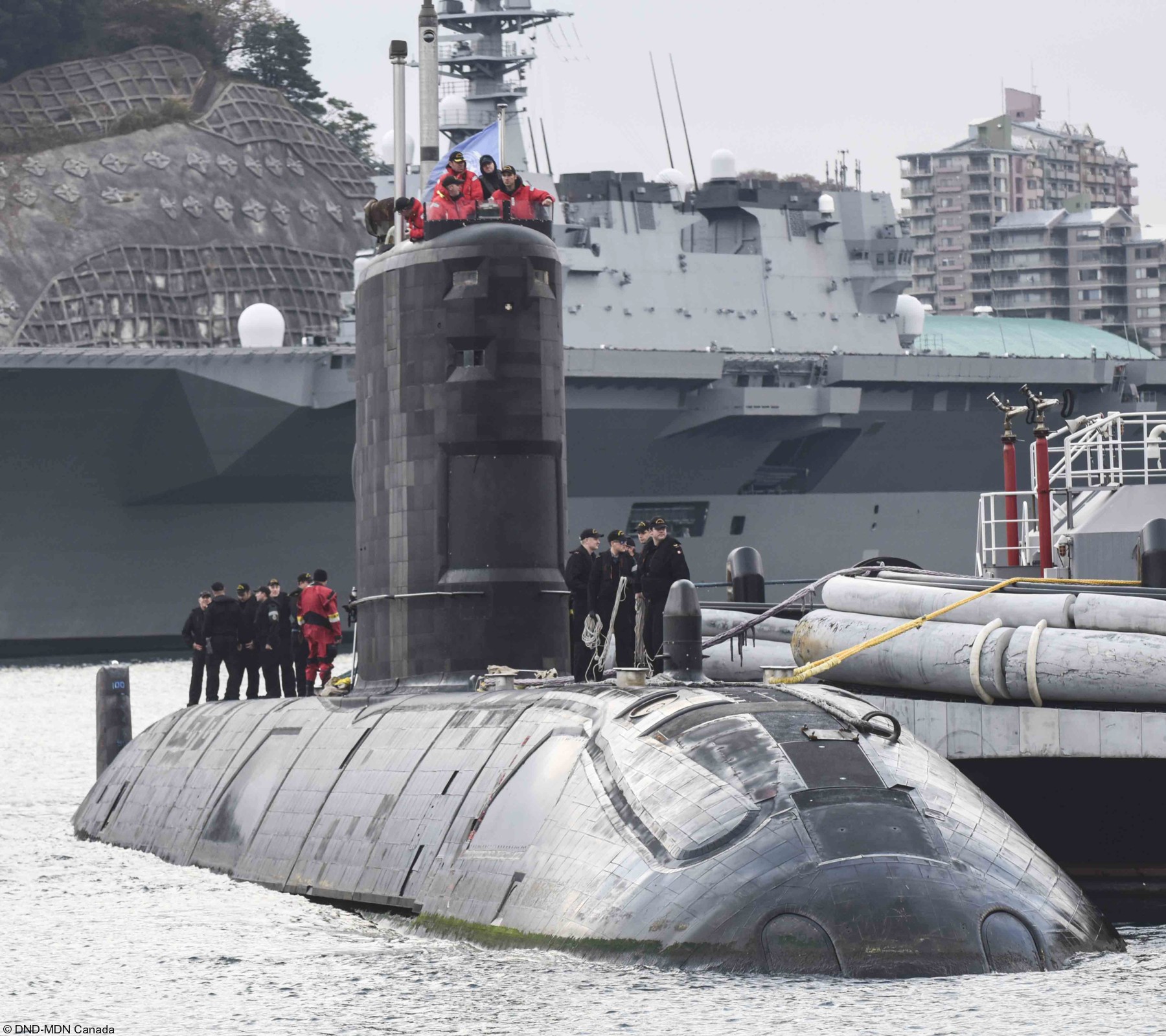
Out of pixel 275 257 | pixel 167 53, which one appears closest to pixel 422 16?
pixel 275 257

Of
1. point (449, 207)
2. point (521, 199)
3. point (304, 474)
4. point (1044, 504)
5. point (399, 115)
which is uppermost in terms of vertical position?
point (399, 115)

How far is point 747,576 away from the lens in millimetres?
20953

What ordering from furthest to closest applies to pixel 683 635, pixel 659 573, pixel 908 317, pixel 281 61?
1. pixel 281 61
2. pixel 908 317
3. pixel 659 573
4. pixel 683 635

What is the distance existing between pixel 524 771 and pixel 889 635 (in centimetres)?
431

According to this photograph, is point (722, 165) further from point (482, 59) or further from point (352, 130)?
point (352, 130)

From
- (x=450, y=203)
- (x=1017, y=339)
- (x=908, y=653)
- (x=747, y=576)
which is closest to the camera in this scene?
(x=450, y=203)

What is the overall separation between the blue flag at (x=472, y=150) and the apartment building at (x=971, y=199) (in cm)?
12822

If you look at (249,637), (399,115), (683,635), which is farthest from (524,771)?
(249,637)

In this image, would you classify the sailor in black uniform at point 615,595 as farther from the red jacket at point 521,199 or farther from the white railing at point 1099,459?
the white railing at point 1099,459

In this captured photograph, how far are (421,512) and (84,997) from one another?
425 centimetres

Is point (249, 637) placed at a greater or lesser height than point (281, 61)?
lesser

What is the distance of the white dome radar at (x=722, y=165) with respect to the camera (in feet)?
184

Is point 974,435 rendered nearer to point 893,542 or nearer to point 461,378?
point 893,542

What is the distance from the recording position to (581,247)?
166 ft
